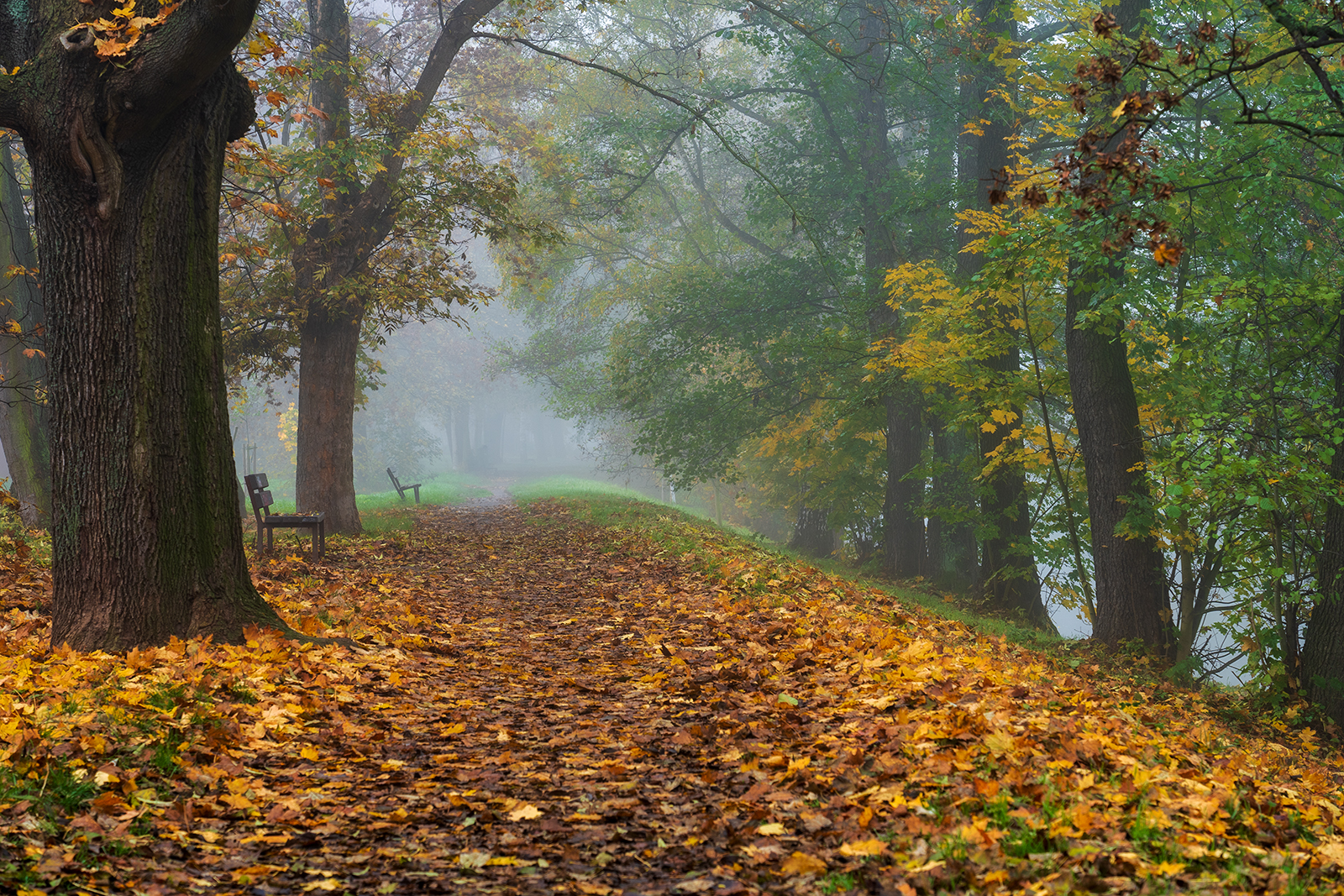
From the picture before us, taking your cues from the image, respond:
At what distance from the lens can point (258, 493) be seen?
39.9ft

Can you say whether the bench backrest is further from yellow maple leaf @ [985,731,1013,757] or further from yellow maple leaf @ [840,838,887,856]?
yellow maple leaf @ [840,838,887,856]

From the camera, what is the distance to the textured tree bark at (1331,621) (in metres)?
8.45

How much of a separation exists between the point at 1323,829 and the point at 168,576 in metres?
6.51

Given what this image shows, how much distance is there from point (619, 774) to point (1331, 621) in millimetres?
8080

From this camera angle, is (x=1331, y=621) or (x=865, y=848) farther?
(x=1331, y=621)

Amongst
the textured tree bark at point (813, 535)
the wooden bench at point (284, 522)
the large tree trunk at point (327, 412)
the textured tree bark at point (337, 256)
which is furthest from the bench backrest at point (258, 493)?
the textured tree bark at point (813, 535)

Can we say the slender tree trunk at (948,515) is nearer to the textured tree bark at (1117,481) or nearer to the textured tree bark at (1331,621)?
the textured tree bark at (1117,481)

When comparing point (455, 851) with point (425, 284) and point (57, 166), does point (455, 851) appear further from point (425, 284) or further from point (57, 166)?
point (425, 284)

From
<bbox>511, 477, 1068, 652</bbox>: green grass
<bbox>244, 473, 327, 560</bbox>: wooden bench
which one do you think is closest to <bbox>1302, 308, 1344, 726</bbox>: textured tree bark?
<bbox>511, 477, 1068, 652</bbox>: green grass

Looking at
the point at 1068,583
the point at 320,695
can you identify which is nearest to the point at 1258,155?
the point at 1068,583

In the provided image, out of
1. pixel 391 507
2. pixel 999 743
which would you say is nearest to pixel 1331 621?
pixel 999 743

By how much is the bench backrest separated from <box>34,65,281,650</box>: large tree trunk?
5.63 metres

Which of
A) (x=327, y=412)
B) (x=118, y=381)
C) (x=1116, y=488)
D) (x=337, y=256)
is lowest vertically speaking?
(x=1116, y=488)

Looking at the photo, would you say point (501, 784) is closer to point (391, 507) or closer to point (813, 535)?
point (391, 507)
